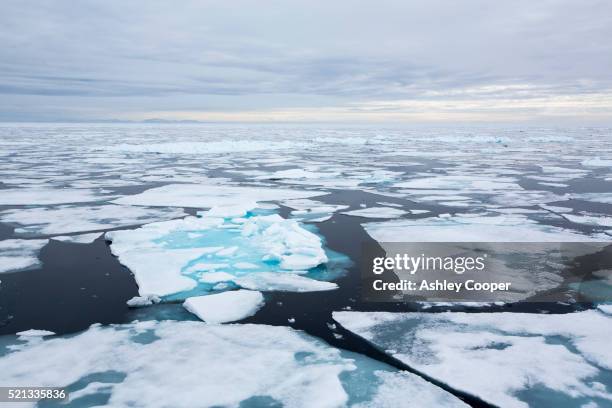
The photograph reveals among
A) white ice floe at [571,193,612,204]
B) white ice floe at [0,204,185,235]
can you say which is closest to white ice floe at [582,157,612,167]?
white ice floe at [571,193,612,204]

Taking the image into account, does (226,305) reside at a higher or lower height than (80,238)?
lower

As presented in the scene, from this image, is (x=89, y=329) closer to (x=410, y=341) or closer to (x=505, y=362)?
(x=410, y=341)

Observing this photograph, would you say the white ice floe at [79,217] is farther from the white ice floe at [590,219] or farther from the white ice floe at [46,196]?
the white ice floe at [590,219]

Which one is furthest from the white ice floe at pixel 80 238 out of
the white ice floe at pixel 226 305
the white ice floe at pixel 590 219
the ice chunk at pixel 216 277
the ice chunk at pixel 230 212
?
the white ice floe at pixel 590 219

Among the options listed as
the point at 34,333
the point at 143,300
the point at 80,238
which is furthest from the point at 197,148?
the point at 34,333

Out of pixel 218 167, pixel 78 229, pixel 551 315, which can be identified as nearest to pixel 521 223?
pixel 551 315

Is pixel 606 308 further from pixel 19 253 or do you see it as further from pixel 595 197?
pixel 595 197
